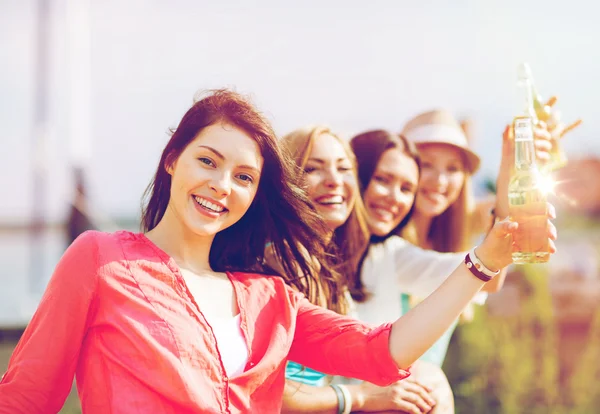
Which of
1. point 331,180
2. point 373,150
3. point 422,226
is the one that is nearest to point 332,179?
point 331,180

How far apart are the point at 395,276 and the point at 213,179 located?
121cm

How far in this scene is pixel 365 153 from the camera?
10.6 feet

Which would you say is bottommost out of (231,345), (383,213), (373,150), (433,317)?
(231,345)

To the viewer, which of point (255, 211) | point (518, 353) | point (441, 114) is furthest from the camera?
point (518, 353)

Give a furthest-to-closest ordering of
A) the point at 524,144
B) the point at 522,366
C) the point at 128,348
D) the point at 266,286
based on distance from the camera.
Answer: the point at 522,366 < the point at 266,286 < the point at 524,144 < the point at 128,348

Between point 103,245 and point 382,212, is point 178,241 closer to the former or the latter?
point 103,245

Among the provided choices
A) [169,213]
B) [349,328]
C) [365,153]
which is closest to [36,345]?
[169,213]

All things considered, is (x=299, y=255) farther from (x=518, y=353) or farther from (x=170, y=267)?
(x=518, y=353)

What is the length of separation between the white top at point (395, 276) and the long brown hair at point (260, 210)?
1.38 ft

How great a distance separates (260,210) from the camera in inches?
99.5

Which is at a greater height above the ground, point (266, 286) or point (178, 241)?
point (178, 241)

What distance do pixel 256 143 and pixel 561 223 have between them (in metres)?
5.40

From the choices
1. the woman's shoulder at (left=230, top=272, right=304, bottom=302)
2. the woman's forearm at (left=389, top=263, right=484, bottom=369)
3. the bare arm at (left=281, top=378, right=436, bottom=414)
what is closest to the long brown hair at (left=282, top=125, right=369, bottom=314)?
the bare arm at (left=281, top=378, right=436, bottom=414)

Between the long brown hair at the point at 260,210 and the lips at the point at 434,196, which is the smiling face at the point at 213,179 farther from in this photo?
the lips at the point at 434,196
